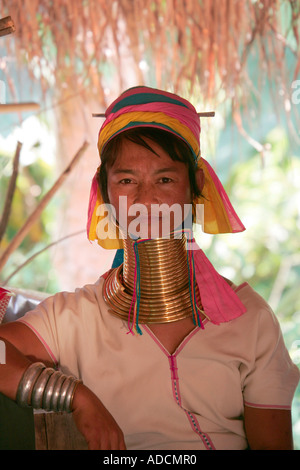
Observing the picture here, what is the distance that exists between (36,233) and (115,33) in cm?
357

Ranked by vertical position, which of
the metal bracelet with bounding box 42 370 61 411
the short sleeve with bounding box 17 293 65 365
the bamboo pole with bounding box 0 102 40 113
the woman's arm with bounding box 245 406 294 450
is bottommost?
the woman's arm with bounding box 245 406 294 450

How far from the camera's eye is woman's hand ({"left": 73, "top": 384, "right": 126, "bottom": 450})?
1.61 meters

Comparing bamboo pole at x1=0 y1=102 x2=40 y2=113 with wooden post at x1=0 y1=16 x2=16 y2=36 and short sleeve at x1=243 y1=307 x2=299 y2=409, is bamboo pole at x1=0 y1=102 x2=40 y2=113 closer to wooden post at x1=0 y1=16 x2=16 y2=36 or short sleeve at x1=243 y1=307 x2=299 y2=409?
wooden post at x1=0 y1=16 x2=16 y2=36

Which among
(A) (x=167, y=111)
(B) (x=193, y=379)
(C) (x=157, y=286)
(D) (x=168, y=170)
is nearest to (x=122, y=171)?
(D) (x=168, y=170)

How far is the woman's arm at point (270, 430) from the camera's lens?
176 cm

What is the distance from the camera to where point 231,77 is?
12.5 feet

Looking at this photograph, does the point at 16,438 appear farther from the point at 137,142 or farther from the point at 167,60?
the point at 167,60

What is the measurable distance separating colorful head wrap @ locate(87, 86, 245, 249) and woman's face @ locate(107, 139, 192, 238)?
8 centimetres

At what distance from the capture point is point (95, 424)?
1.63 m

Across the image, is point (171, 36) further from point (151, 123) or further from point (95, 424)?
point (95, 424)


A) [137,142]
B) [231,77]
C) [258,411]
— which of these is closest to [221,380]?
[258,411]

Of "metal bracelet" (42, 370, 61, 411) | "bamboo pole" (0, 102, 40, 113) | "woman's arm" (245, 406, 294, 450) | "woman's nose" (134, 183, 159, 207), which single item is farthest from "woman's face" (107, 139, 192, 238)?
"woman's arm" (245, 406, 294, 450)

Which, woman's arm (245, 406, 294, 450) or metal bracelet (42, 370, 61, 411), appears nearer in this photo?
metal bracelet (42, 370, 61, 411)

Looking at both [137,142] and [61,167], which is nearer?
[137,142]
